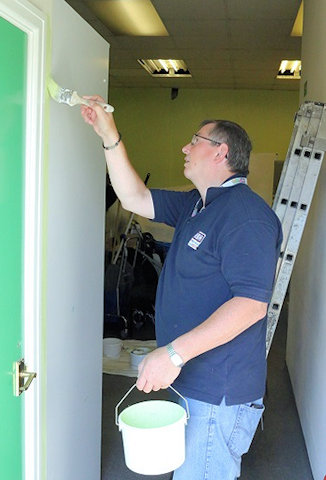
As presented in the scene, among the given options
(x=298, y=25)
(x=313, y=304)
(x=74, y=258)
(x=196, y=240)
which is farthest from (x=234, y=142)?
(x=298, y=25)

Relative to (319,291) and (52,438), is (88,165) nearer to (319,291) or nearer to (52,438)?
(52,438)

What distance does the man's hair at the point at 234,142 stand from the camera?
1.72 m

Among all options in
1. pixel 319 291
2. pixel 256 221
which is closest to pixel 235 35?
pixel 319 291

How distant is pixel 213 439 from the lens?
1620mm

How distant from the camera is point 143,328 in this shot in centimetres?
543

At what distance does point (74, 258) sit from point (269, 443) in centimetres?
187

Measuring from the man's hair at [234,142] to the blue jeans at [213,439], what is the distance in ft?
2.53

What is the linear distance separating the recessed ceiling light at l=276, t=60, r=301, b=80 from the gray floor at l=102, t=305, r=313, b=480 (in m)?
4.63

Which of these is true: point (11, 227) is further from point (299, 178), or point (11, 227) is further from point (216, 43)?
point (216, 43)

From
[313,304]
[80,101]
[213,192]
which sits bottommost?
[313,304]

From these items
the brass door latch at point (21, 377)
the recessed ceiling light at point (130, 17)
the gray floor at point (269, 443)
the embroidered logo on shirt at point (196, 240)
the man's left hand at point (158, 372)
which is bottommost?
the gray floor at point (269, 443)

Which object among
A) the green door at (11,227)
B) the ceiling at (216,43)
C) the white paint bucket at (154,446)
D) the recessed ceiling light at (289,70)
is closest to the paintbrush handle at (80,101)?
the green door at (11,227)

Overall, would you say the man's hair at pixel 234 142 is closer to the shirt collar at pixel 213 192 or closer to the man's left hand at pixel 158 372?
the shirt collar at pixel 213 192

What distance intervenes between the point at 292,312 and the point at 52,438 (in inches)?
109
